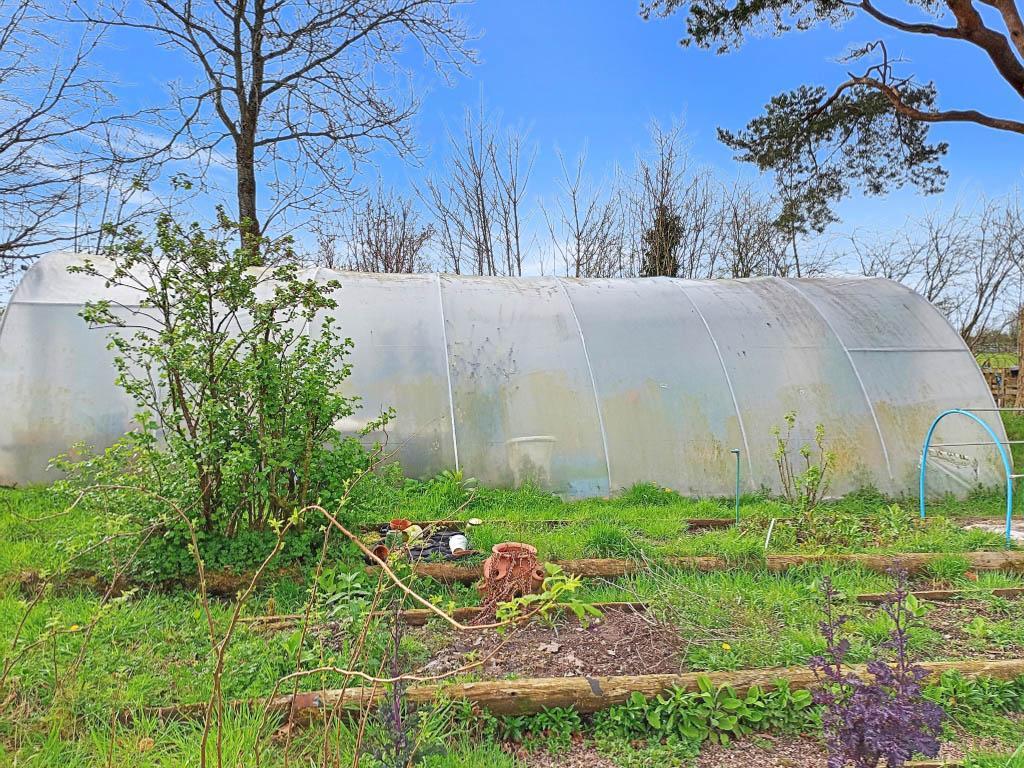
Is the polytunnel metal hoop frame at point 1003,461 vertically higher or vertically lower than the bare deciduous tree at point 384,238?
lower

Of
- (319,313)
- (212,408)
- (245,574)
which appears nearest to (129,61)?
(319,313)

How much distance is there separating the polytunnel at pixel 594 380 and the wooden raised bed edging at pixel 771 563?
2.09 metres

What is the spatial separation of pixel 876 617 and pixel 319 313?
5346mm

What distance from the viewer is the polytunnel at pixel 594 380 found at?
5.76 meters

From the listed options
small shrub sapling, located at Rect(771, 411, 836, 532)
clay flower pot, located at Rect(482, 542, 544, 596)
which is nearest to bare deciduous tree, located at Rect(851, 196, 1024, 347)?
small shrub sapling, located at Rect(771, 411, 836, 532)

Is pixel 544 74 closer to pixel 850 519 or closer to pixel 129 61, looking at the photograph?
pixel 129 61

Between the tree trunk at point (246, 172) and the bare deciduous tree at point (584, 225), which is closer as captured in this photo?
the tree trunk at point (246, 172)

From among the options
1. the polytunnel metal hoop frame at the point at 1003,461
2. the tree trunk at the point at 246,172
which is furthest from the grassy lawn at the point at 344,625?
the tree trunk at the point at 246,172

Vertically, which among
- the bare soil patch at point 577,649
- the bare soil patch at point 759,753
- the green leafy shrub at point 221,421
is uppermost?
the green leafy shrub at point 221,421

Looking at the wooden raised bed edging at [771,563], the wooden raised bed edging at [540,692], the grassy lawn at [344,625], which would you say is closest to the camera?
the grassy lawn at [344,625]

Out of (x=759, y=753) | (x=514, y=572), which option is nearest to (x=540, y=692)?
(x=759, y=753)

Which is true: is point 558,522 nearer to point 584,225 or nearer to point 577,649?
point 577,649

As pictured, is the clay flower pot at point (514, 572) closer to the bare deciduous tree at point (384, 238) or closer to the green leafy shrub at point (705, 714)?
the green leafy shrub at point (705, 714)

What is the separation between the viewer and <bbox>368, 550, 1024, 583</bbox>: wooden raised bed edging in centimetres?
372
